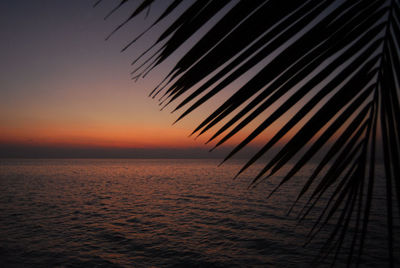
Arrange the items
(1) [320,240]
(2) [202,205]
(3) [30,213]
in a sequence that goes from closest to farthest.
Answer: (1) [320,240], (3) [30,213], (2) [202,205]

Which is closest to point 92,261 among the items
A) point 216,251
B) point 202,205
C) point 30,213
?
point 216,251

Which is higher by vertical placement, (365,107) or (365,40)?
(365,40)

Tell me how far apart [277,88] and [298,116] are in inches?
4.4

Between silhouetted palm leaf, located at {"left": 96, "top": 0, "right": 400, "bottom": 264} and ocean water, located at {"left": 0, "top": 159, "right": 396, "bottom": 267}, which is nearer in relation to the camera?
silhouetted palm leaf, located at {"left": 96, "top": 0, "right": 400, "bottom": 264}

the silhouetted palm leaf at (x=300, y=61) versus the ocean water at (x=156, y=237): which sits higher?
the silhouetted palm leaf at (x=300, y=61)

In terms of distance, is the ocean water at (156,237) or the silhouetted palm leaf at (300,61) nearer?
the silhouetted palm leaf at (300,61)

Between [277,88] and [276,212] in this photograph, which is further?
[276,212]

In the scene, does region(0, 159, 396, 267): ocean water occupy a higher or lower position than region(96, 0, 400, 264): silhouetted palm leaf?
lower

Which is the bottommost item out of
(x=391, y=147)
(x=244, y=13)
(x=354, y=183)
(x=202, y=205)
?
(x=202, y=205)

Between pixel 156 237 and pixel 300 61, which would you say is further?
pixel 156 237

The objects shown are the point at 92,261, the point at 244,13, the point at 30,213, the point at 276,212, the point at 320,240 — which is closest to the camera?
the point at 244,13

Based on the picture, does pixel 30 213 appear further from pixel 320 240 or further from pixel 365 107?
pixel 365 107

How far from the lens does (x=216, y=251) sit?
9.19 m

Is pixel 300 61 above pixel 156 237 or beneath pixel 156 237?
above
